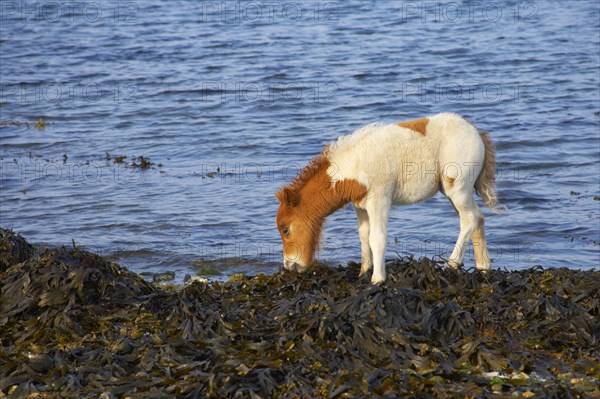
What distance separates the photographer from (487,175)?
855 centimetres

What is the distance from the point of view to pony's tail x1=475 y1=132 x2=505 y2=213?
8484 mm

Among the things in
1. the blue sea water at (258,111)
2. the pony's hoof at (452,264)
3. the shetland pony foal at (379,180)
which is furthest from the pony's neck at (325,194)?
the blue sea water at (258,111)

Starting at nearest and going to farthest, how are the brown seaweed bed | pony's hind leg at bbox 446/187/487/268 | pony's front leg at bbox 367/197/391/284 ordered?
the brown seaweed bed, pony's front leg at bbox 367/197/391/284, pony's hind leg at bbox 446/187/487/268

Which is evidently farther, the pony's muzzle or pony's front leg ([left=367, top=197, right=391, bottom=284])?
the pony's muzzle

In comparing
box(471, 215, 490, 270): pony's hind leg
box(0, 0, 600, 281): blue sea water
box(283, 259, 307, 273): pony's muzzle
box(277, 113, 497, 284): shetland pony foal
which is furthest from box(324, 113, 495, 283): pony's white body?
box(0, 0, 600, 281): blue sea water

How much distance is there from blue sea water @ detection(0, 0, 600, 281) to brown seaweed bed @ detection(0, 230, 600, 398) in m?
2.94

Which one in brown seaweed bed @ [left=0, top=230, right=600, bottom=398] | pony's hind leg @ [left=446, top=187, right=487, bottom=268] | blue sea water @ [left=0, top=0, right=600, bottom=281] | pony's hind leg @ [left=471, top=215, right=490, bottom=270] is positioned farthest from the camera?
blue sea water @ [left=0, top=0, right=600, bottom=281]

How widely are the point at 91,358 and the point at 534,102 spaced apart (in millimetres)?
13808

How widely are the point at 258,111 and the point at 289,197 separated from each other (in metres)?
10.6

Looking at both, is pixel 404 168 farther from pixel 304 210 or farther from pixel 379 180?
pixel 304 210

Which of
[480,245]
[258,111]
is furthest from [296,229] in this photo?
[258,111]

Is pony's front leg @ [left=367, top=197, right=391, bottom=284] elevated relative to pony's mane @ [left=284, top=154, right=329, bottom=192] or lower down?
lower down

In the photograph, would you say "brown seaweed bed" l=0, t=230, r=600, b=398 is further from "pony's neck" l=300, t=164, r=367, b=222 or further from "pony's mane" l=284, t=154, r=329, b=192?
"pony's mane" l=284, t=154, r=329, b=192

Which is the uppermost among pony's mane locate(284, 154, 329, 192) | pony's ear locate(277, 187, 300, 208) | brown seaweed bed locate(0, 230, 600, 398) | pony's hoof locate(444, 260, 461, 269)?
pony's mane locate(284, 154, 329, 192)
